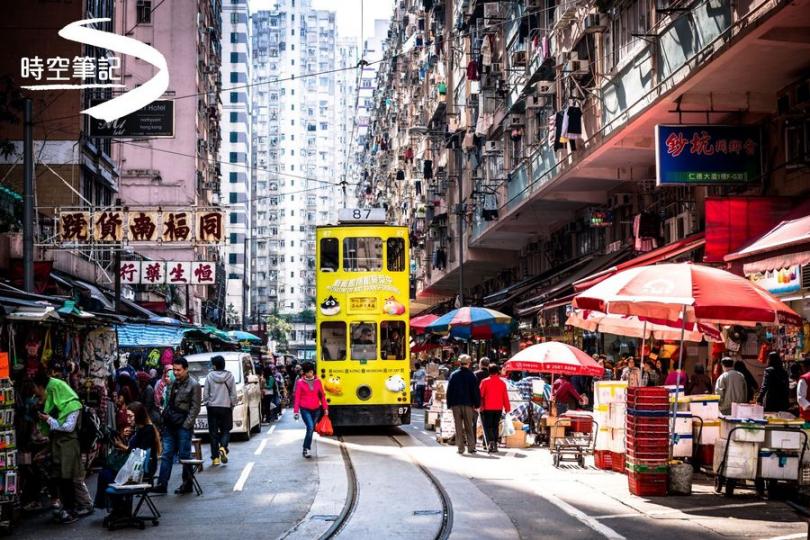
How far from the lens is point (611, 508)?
36.6 ft

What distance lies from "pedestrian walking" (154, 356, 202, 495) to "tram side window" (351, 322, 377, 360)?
28.9ft

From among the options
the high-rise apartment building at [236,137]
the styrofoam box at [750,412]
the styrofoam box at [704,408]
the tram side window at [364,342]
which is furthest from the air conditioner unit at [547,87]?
the high-rise apartment building at [236,137]

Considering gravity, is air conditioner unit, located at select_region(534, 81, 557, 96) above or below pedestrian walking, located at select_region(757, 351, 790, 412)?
above

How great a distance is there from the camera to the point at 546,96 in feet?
85.4

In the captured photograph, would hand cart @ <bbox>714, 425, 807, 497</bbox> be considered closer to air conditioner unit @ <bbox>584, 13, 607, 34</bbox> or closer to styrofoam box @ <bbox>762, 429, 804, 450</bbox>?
styrofoam box @ <bbox>762, 429, 804, 450</bbox>

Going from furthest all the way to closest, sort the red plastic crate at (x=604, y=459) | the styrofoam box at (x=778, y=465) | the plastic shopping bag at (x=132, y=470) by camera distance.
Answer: the red plastic crate at (x=604, y=459) → the styrofoam box at (x=778, y=465) → the plastic shopping bag at (x=132, y=470)

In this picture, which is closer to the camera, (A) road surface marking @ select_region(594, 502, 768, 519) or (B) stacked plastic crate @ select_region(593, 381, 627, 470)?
(A) road surface marking @ select_region(594, 502, 768, 519)

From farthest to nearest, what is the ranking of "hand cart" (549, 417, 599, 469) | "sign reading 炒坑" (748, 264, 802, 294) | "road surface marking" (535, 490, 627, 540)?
"hand cart" (549, 417, 599, 469) → "sign reading 炒坑" (748, 264, 802, 294) → "road surface marking" (535, 490, 627, 540)

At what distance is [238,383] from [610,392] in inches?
352

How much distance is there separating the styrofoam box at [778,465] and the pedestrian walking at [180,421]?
22.4 ft

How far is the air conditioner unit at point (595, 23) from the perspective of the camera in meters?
21.5

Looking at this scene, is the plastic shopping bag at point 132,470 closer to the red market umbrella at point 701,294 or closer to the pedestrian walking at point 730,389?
the red market umbrella at point 701,294

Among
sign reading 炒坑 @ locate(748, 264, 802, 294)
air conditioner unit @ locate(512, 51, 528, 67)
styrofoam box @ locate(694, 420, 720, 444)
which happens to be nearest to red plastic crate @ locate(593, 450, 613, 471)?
styrofoam box @ locate(694, 420, 720, 444)

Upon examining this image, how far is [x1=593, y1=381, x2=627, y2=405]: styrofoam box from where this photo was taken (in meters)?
14.6
